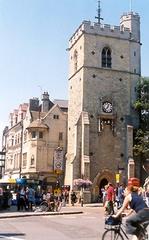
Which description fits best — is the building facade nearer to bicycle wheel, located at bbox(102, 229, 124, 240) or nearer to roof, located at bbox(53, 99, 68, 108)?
roof, located at bbox(53, 99, 68, 108)

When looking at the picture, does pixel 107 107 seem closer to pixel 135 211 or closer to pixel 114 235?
pixel 114 235

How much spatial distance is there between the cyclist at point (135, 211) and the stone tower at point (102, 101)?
33.3 meters

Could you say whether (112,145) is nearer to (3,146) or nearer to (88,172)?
(88,172)

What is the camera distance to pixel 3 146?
79688 mm

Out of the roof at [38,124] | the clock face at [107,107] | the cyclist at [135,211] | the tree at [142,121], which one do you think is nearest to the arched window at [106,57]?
the tree at [142,121]

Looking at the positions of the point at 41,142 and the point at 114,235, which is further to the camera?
the point at 41,142

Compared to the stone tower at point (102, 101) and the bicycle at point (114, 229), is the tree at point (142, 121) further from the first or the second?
the bicycle at point (114, 229)

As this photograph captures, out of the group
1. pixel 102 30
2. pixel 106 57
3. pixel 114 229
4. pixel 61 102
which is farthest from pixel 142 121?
pixel 114 229

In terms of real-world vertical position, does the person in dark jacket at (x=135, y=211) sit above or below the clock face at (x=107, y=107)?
below

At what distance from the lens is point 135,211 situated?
912cm

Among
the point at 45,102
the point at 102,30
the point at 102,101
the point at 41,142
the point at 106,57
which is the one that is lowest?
the point at 41,142

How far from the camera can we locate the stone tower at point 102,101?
4422cm

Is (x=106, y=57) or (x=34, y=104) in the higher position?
(x=106, y=57)

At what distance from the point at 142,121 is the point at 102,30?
11.5 meters
